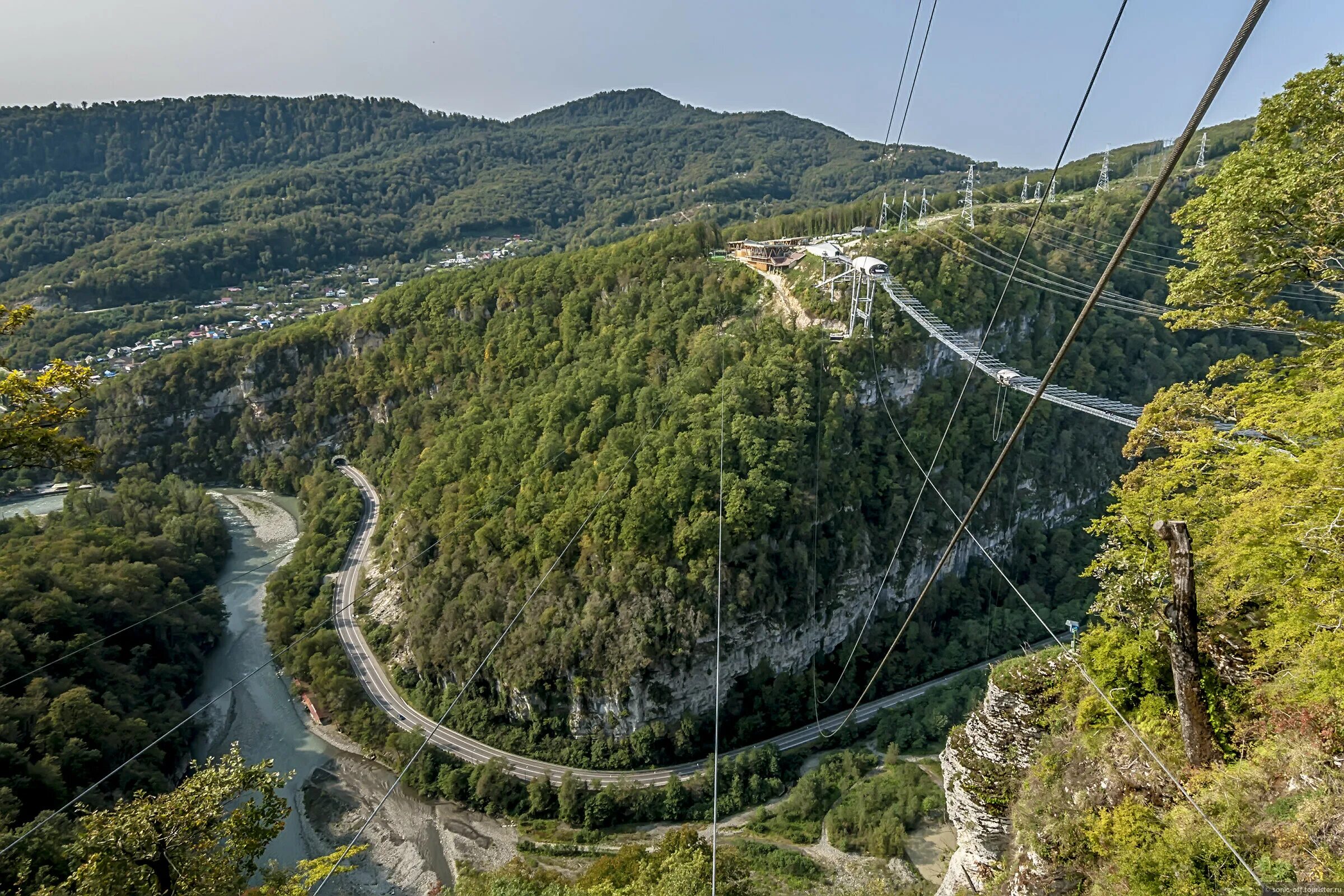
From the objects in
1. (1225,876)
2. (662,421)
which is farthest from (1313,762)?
(662,421)

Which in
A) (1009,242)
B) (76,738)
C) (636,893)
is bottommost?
(76,738)

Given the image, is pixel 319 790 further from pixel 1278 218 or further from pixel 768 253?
pixel 768 253

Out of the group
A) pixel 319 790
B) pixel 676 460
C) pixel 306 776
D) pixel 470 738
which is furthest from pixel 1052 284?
pixel 306 776

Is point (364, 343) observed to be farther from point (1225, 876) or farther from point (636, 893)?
point (1225, 876)

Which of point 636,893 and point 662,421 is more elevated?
point 662,421

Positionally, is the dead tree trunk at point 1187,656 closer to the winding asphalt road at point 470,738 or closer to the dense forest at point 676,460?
the dense forest at point 676,460

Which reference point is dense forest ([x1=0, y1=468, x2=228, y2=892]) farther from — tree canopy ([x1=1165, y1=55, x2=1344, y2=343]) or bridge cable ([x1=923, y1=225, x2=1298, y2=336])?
bridge cable ([x1=923, y1=225, x2=1298, y2=336])

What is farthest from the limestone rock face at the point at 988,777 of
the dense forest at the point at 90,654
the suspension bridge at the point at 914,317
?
the suspension bridge at the point at 914,317

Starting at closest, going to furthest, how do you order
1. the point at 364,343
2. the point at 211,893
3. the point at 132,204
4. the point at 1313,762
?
the point at 1313,762, the point at 211,893, the point at 364,343, the point at 132,204
